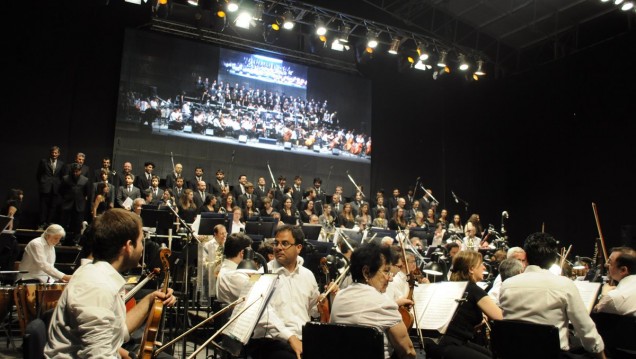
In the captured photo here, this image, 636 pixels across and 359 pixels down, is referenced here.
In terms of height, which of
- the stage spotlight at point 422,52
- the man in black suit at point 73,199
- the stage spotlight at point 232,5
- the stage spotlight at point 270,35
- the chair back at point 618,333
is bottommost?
the chair back at point 618,333

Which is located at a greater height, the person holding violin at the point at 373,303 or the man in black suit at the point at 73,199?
the man in black suit at the point at 73,199

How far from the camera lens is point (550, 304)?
3.77 metres

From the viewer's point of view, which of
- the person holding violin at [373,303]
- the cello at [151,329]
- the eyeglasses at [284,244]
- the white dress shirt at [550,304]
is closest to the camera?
the cello at [151,329]

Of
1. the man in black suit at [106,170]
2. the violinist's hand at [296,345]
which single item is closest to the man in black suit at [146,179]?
the man in black suit at [106,170]

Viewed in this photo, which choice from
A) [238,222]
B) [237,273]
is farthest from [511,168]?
[237,273]

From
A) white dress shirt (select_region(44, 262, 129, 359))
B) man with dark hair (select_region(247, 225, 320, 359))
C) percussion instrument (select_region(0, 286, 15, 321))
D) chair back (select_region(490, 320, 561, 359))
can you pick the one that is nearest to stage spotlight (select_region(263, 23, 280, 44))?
percussion instrument (select_region(0, 286, 15, 321))

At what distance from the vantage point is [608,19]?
47.9ft

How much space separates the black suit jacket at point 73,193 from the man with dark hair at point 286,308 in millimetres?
8757

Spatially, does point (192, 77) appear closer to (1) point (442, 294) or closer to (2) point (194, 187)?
(2) point (194, 187)

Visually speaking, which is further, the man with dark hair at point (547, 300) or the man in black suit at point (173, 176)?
the man in black suit at point (173, 176)

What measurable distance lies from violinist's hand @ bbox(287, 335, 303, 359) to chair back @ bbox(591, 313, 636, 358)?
2.43 meters

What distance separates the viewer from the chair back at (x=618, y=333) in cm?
423

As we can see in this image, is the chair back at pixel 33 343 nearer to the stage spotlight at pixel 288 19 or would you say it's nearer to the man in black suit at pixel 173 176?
the man in black suit at pixel 173 176

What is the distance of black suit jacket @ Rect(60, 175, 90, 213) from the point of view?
461 inches
